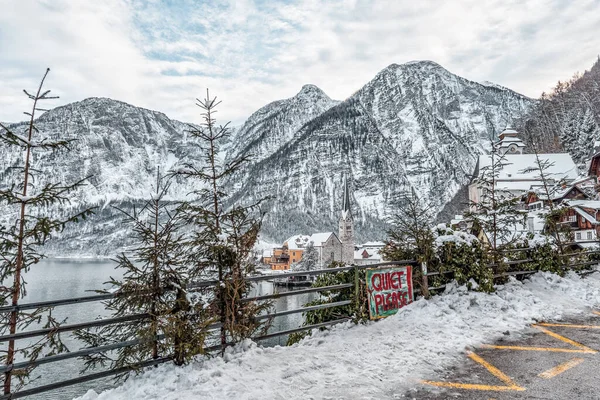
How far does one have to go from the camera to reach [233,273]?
507cm

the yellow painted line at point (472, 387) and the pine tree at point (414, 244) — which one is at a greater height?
the pine tree at point (414, 244)

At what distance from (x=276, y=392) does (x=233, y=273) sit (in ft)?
5.80

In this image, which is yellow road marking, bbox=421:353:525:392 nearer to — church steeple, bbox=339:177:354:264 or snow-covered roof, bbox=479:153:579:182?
snow-covered roof, bbox=479:153:579:182

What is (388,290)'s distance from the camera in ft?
23.1

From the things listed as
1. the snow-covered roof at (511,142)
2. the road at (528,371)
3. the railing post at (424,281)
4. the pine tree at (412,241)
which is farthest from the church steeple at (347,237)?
the road at (528,371)

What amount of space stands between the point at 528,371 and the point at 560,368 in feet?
1.50

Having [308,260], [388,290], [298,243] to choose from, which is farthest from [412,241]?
[298,243]

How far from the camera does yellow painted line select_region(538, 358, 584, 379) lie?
4354 mm

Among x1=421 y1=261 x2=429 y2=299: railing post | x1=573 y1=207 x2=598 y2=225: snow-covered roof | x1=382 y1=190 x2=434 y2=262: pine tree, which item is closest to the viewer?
x1=421 y1=261 x2=429 y2=299: railing post

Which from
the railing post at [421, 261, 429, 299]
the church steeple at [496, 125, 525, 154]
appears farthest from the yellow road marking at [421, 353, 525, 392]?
the church steeple at [496, 125, 525, 154]

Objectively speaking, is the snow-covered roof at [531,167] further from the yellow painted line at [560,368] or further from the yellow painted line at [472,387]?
the yellow painted line at [472,387]

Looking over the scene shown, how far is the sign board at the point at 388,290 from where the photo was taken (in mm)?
6793

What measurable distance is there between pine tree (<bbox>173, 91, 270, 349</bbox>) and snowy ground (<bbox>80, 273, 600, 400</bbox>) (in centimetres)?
51

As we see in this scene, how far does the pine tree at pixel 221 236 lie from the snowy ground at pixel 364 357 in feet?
1.66
